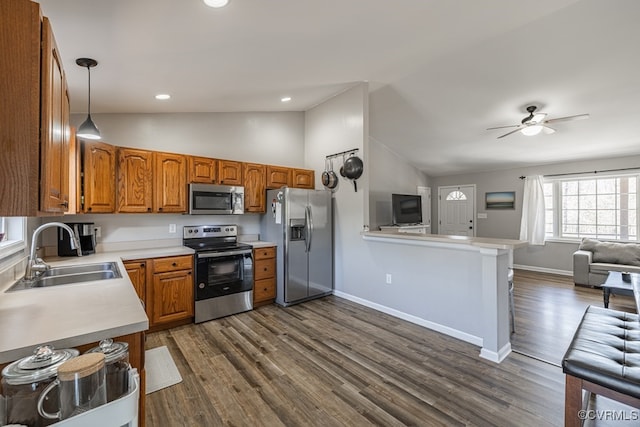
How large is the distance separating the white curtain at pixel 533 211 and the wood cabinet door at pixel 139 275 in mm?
7102

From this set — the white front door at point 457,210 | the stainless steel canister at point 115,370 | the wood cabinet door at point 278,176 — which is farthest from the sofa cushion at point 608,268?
the stainless steel canister at point 115,370

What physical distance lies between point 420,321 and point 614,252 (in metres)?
4.19

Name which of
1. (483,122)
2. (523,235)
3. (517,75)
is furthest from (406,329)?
(523,235)

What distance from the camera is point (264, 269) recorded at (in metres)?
4.05

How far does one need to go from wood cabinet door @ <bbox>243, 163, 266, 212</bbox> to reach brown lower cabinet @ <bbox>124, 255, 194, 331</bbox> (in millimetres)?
1155

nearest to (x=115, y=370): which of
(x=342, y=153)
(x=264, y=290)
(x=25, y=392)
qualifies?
(x=25, y=392)

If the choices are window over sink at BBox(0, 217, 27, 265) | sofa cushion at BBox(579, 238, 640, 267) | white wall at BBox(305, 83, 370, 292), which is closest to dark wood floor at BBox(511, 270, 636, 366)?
sofa cushion at BBox(579, 238, 640, 267)

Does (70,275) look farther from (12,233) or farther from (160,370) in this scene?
(160,370)

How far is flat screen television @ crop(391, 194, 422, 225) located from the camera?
6.43 m

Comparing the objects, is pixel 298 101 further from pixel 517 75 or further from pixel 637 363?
pixel 637 363

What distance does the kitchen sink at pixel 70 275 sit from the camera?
1.89 meters

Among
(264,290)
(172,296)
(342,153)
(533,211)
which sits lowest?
(264,290)

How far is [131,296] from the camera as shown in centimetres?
158

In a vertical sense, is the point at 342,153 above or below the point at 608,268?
above
